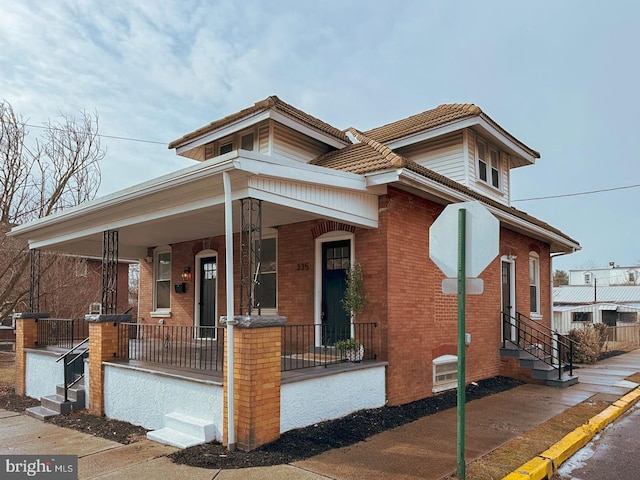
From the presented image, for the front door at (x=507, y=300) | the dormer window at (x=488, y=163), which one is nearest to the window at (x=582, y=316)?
the front door at (x=507, y=300)

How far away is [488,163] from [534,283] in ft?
13.5

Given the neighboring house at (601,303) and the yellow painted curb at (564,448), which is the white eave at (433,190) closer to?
the yellow painted curb at (564,448)

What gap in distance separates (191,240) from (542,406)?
880cm

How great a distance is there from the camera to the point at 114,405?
8430mm

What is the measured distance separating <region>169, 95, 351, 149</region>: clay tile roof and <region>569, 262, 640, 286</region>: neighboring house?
68.7 meters

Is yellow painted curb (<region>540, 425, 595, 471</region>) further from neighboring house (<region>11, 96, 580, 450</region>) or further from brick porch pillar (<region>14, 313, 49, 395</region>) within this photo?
brick porch pillar (<region>14, 313, 49, 395</region>)

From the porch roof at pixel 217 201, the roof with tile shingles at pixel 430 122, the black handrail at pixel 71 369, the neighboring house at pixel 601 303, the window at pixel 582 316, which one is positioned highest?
the roof with tile shingles at pixel 430 122

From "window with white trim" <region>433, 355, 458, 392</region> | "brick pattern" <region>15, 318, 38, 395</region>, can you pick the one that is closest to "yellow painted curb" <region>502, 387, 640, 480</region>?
"window with white trim" <region>433, 355, 458, 392</region>

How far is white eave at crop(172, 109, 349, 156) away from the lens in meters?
10.9

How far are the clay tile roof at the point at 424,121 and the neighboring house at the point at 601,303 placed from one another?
24191mm

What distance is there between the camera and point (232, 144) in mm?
12195

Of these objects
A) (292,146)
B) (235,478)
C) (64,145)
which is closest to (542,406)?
(235,478)

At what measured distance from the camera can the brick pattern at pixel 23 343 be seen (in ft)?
36.6

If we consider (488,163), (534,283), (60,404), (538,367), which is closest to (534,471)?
(538,367)
